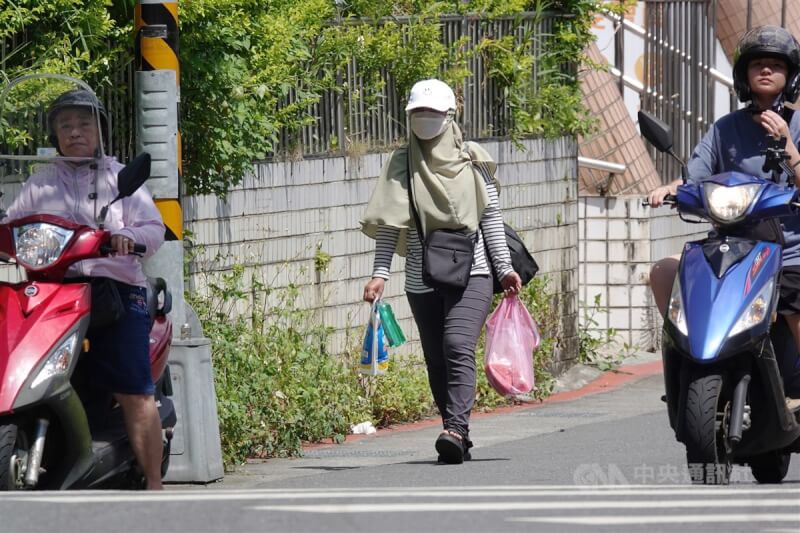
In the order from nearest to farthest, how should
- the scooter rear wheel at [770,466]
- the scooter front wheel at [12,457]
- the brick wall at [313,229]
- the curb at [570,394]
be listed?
the scooter front wheel at [12,457] < the scooter rear wheel at [770,466] < the brick wall at [313,229] < the curb at [570,394]

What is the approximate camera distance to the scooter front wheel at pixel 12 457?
253 inches

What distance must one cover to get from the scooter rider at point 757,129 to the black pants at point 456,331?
1.54 m

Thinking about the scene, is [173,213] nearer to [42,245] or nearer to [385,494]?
[42,245]

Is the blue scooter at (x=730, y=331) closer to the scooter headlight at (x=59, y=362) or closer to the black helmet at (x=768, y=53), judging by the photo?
the black helmet at (x=768, y=53)

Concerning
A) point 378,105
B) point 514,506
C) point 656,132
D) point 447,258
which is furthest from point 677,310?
point 378,105

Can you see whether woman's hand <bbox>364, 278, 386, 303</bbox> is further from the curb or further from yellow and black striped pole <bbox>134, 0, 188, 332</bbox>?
the curb

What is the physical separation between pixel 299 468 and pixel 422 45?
13.8ft

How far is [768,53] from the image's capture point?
748cm

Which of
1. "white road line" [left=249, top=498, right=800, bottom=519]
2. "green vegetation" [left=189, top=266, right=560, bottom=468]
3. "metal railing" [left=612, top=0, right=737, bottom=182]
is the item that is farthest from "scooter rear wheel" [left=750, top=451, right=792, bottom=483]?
"metal railing" [left=612, top=0, right=737, bottom=182]

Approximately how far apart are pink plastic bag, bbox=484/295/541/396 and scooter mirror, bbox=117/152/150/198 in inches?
109

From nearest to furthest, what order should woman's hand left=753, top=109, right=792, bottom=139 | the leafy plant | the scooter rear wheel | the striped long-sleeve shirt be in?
woman's hand left=753, top=109, right=792, bottom=139 < the scooter rear wheel < the striped long-sleeve shirt < the leafy plant

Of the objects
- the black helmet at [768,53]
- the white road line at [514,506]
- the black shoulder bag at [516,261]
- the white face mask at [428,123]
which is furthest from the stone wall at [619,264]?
the white road line at [514,506]

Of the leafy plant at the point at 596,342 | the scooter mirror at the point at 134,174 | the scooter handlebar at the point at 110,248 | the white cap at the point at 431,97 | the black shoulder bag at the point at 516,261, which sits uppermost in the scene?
the white cap at the point at 431,97

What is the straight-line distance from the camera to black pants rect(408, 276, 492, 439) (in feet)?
29.0
